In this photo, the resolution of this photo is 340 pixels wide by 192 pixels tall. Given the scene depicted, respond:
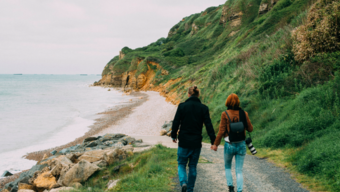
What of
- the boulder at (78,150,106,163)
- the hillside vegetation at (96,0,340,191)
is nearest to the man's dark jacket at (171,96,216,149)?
the hillside vegetation at (96,0,340,191)

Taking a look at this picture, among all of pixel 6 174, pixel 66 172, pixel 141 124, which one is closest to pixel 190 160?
pixel 66 172

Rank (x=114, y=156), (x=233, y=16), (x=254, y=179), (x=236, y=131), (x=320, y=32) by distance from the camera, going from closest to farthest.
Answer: (x=236, y=131)
(x=254, y=179)
(x=114, y=156)
(x=320, y=32)
(x=233, y=16)

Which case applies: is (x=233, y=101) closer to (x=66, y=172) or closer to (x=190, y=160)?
(x=190, y=160)

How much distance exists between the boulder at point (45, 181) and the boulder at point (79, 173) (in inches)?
25.2

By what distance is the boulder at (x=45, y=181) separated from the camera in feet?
24.1

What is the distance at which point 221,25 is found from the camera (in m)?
57.8

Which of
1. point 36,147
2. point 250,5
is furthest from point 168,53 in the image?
point 36,147

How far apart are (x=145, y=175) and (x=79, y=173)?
118 inches

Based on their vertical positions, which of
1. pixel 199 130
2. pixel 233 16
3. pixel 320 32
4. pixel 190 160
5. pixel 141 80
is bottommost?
pixel 190 160

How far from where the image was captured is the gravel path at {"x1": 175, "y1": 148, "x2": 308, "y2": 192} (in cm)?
450

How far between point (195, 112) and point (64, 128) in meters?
18.8

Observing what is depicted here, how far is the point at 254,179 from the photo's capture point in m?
5.07

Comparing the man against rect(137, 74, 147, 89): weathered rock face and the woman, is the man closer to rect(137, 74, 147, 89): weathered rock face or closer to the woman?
the woman

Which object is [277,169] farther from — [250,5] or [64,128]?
[250,5]
